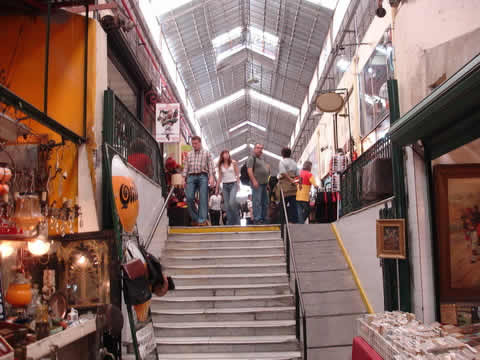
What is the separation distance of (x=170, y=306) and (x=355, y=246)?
2917 mm

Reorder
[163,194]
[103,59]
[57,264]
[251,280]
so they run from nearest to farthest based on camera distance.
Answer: [57,264]
[103,59]
[251,280]
[163,194]

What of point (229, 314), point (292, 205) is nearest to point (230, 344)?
point (229, 314)

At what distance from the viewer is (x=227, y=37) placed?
53.9 ft

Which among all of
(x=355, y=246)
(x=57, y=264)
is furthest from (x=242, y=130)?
(x=57, y=264)

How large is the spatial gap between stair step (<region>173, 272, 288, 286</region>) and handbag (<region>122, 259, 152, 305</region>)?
2.74m

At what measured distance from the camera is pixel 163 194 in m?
9.34

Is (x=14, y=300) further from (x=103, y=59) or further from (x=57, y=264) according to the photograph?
(x=103, y=59)

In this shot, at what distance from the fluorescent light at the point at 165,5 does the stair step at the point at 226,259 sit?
7.39 meters

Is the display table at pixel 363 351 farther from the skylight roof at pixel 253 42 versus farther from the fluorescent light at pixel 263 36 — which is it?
the fluorescent light at pixel 263 36

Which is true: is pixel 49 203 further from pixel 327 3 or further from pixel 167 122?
pixel 327 3

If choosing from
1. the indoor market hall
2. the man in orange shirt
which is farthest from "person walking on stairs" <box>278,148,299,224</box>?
the man in orange shirt

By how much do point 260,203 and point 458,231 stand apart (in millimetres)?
5036

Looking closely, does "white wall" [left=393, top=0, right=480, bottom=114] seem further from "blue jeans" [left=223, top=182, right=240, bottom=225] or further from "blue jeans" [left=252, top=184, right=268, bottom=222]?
"blue jeans" [left=223, top=182, right=240, bottom=225]

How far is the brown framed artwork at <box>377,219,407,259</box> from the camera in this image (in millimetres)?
5445
